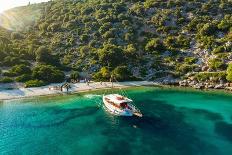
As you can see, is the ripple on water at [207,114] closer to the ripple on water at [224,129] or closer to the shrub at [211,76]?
the ripple on water at [224,129]

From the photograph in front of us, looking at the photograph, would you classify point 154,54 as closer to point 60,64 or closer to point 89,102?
point 60,64

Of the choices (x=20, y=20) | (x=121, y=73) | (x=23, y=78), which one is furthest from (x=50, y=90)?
(x=20, y=20)

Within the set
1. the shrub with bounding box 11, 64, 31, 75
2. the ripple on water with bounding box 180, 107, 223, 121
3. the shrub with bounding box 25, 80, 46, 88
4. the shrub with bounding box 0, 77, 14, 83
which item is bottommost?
the ripple on water with bounding box 180, 107, 223, 121

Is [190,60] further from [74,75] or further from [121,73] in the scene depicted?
[74,75]

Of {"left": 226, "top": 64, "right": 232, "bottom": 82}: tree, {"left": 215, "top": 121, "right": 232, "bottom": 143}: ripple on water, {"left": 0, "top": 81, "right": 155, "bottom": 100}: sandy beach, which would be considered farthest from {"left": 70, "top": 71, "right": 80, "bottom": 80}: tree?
{"left": 215, "top": 121, "right": 232, "bottom": 143}: ripple on water

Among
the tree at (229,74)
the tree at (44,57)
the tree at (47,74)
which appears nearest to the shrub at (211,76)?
the tree at (229,74)

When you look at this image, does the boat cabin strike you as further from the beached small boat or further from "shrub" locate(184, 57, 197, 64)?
"shrub" locate(184, 57, 197, 64)

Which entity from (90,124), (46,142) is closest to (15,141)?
(46,142)
